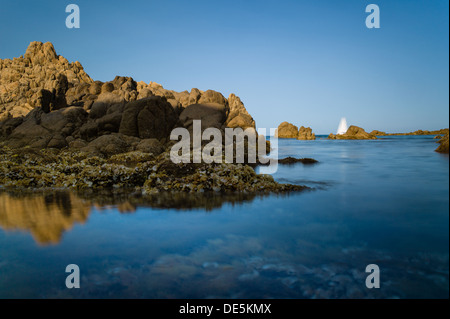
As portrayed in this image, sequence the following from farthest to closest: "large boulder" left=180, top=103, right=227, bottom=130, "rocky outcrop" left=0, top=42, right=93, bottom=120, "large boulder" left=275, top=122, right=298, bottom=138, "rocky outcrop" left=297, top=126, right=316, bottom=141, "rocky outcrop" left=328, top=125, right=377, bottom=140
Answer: "large boulder" left=275, top=122, right=298, bottom=138 → "rocky outcrop" left=297, top=126, right=316, bottom=141 → "rocky outcrop" left=328, top=125, right=377, bottom=140 → "rocky outcrop" left=0, top=42, right=93, bottom=120 → "large boulder" left=180, top=103, right=227, bottom=130

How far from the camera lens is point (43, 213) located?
287 inches

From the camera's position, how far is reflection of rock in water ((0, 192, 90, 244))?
5949mm

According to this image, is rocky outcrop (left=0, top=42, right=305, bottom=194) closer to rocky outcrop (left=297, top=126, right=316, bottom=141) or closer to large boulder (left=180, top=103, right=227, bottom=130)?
large boulder (left=180, top=103, right=227, bottom=130)

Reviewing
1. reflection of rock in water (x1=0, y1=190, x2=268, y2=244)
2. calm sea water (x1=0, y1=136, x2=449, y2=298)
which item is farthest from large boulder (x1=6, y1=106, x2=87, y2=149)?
calm sea water (x1=0, y1=136, x2=449, y2=298)

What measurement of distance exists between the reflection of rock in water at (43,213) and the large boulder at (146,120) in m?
16.0

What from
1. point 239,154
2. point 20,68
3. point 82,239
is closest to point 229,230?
point 82,239

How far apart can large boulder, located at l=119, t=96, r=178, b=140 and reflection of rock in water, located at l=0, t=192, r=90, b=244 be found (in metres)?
16.0

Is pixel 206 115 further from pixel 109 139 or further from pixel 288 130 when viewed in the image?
pixel 288 130

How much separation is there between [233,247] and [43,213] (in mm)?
5361

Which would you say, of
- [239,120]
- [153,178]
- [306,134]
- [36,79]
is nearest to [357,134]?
[306,134]

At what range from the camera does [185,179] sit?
10922 mm

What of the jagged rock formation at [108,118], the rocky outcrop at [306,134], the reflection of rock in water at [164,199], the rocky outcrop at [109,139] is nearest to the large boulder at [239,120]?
the jagged rock formation at [108,118]

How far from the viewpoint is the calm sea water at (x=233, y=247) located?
3740 millimetres
